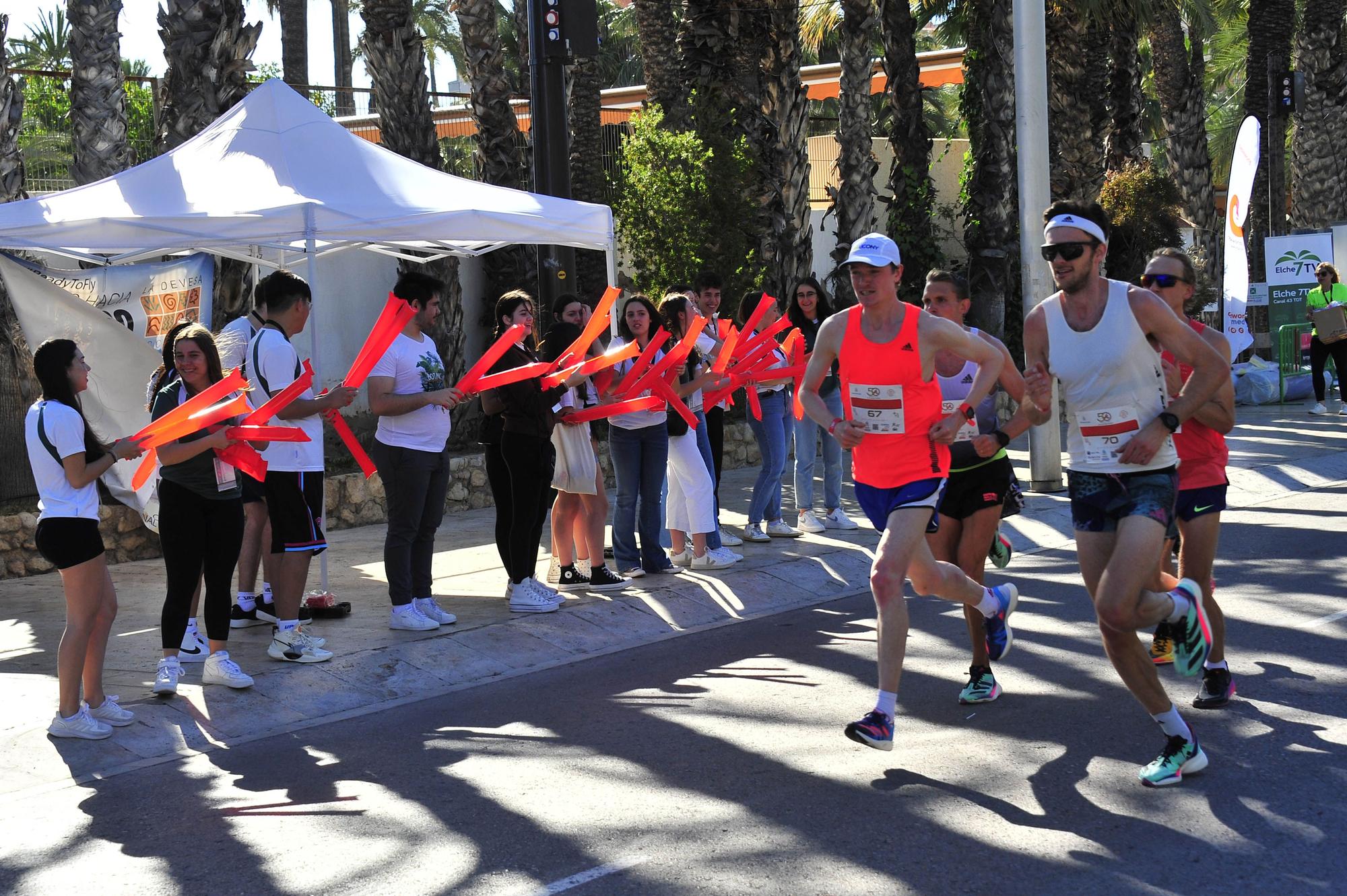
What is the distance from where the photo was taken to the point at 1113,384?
5281 mm

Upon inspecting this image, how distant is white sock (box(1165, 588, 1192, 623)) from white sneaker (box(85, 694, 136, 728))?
457cm

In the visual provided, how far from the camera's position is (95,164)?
472 inches

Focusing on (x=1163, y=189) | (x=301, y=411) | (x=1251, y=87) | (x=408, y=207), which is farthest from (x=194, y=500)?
(x=1251, y=87)

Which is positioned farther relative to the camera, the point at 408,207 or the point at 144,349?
the point at 144,349

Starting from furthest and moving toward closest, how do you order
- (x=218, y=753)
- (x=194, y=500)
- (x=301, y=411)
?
(x=301, y=411)
(x=194, y=500)
(x=218, y=753)

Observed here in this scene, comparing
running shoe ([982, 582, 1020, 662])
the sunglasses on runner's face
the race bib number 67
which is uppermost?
the sunglasses on runner's face

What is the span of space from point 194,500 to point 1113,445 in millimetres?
4275

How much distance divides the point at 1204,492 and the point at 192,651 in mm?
5257

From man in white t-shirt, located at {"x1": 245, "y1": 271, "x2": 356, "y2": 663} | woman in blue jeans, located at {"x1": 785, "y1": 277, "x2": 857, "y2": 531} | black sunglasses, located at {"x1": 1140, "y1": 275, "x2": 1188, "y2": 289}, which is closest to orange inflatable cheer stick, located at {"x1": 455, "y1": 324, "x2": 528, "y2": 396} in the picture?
man in white t-shirt, located at {"x1": 245, "y1": 271, "x2": 356, "y2": 663}

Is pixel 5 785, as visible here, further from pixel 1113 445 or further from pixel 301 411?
pixel 1113 445

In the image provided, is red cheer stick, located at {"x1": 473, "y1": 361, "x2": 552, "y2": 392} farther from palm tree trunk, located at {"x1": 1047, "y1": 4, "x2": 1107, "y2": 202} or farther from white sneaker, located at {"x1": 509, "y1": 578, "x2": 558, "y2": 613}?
palm tree trunk, located at {"x1": 1047, "y1": 4, "x2": 1107, "y2": 202}

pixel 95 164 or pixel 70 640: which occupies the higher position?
pixel 95 164

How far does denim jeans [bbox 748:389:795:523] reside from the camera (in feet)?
35.1

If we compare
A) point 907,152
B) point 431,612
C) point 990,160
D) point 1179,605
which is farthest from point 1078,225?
point 907,152
